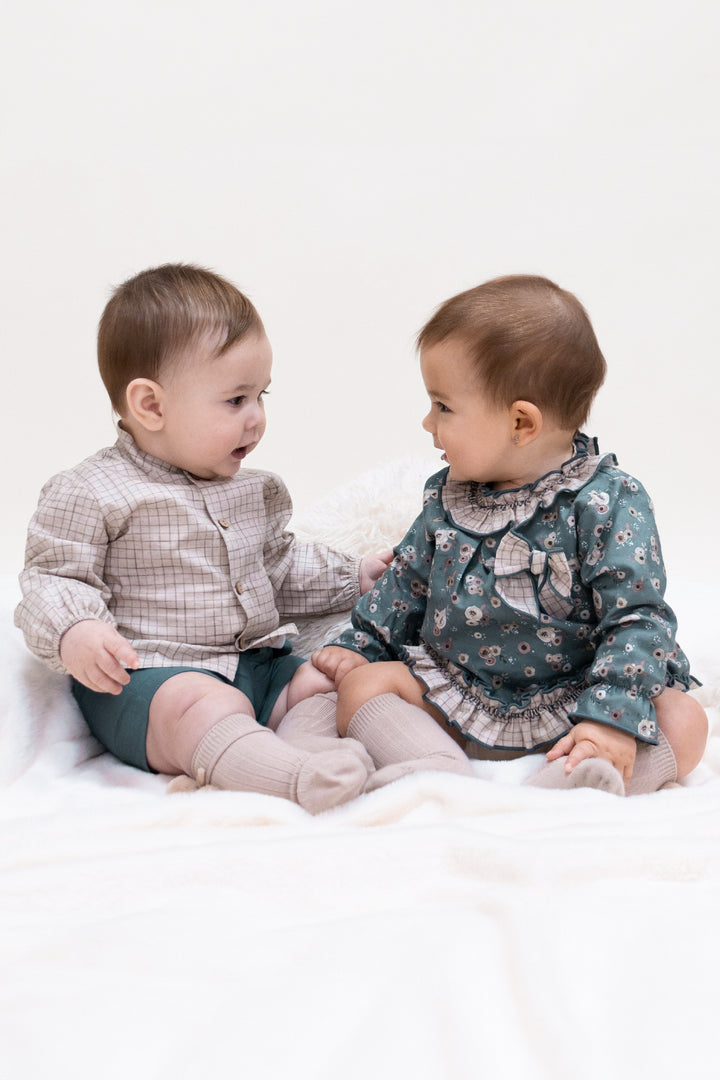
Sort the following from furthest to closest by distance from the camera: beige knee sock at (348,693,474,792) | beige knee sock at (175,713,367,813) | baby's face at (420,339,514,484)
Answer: baby's face at (420,339,514,484)
beige knee sock at (348,693,474,792)
beige knee sock at (175,713,367,813)

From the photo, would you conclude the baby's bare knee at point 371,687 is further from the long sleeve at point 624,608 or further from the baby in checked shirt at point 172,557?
the long sleeve at point 624,608

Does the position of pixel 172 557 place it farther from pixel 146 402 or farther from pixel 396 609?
→ pixel 396 609

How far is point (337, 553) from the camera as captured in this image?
6.10 feet

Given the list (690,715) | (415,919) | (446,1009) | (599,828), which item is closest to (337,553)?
(690,715)

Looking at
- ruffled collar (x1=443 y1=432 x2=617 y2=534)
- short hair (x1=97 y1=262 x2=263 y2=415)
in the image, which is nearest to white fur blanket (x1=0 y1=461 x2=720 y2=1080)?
ruffled collar (x1=443 y1=432 x2=617 y2=534)

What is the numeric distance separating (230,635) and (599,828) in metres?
0.70

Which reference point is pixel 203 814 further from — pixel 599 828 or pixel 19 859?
pixel 599 828

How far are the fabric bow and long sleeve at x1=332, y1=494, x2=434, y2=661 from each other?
17 centimetres

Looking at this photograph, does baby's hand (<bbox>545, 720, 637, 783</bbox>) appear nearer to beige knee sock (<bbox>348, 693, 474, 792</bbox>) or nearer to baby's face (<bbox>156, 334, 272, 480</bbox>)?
beige knee sock (<bbox>348, 693, 474, 792</bbox>)

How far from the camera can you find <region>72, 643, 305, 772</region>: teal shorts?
4.81 ft

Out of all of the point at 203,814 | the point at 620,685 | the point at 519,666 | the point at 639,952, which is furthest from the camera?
the point at 519,666

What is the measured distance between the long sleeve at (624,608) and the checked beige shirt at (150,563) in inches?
21.1

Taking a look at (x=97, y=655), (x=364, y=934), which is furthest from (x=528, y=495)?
(x=364, y=934)

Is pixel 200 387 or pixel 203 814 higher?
pixel 200 387
